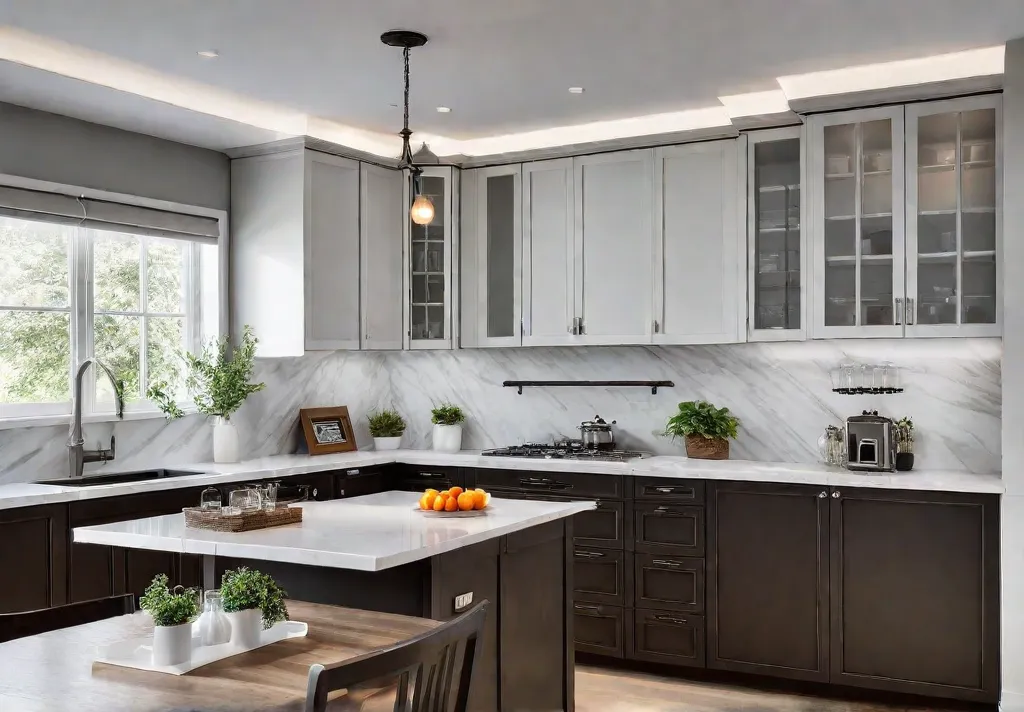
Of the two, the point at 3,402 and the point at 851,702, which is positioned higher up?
the point at 3,402

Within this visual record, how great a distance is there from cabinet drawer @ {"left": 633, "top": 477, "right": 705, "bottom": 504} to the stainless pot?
0.63 m

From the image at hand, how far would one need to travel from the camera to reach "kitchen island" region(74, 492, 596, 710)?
2805 millimetres

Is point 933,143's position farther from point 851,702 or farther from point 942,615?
point 851,702

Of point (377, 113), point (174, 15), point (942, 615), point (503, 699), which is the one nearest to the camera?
point (503, 699)

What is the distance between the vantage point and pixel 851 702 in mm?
4379

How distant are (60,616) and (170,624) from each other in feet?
1.88

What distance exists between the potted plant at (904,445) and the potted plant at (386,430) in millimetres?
2903

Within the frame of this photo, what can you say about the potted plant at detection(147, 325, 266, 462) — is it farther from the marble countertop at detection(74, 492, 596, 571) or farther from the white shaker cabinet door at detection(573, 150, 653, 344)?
the white shaker cabinet door at detection(573, 150, 653, 344)

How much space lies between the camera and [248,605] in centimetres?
214

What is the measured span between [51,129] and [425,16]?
2.02 m

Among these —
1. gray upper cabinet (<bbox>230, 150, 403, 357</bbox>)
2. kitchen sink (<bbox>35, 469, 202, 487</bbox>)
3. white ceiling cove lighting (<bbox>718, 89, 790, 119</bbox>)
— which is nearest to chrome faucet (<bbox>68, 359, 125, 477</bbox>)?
kitchen sink (<bbox>35, 469, 202, 487</bbox>)

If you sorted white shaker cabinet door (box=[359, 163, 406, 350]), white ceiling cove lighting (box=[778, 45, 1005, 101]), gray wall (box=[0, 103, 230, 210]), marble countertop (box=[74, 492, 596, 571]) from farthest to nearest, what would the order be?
white shaker cabinet door (box=[359, 163, 406, 350]) → gray wall (box=[0, 103, 230, 210]) → white ceiling cove lighting (box=[778, 45, 1005, 101]) → marble countertop (box=[74, 492, 596, 571])

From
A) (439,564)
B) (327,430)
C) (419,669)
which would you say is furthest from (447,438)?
(419,669)

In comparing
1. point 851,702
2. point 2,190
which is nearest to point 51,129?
point 2,190
